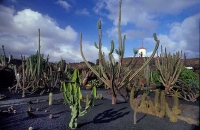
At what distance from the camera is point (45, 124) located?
115 inches

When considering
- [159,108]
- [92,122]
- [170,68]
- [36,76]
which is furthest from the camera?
[36,76]

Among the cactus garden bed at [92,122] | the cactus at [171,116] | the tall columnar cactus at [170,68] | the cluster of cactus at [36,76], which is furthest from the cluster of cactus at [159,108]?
the cluster of cactus at [36,76]

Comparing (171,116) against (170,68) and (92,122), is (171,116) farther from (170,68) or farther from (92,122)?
(170,68)

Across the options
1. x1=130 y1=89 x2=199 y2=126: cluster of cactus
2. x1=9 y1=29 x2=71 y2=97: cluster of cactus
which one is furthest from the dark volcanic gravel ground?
x1=9 y1=29 x2=71 y2=97: cluster of cactus

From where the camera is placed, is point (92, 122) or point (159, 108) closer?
point (92, 122)

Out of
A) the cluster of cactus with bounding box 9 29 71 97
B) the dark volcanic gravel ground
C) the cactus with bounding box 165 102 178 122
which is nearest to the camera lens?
the dark volcanic gravel ground

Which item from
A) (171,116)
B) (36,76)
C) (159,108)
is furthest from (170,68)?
(36,76)

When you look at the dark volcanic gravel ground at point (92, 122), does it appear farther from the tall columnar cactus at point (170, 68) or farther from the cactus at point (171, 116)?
the tall columnar cactus at point (170, 68)

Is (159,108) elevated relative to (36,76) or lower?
lower

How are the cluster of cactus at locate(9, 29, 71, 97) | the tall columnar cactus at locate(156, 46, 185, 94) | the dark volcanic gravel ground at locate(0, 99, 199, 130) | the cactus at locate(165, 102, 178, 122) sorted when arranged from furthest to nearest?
the cluster of cactus at locate(9, 29, 71, 97), the tall columnar cactus at locate(156, 46, 185, 94), the cactus at locate(165, 102, 178, 122), the dark volcanic gravel ground at locate(0, 99, 199, 130)

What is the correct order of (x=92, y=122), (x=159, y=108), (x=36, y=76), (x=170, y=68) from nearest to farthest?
(x=92, y=122)
(x=159, y=108)
(x=170, y=68)
(x=36, y=76)

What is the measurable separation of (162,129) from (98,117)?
136 cm

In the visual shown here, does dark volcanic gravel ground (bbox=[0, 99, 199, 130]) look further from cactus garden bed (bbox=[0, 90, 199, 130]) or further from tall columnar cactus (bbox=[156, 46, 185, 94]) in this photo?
tall columnar cactus (bbox=[156, 46, 185, 94])

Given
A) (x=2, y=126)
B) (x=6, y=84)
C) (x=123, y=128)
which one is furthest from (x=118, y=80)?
(x=6, y=84)
